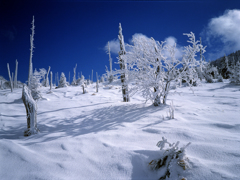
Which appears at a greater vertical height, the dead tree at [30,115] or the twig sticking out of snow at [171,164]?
the dead tree at [30,115]

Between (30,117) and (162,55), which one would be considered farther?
(162,55)

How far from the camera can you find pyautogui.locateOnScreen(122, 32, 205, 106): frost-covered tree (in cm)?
457

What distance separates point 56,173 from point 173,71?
15.8ft

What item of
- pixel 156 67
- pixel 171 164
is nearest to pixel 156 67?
pixel 156 67

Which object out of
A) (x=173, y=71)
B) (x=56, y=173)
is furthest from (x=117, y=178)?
(x=173, y=71)

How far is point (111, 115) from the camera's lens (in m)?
4.36

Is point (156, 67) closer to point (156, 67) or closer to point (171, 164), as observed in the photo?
point (156, 67)

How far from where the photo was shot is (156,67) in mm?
4836

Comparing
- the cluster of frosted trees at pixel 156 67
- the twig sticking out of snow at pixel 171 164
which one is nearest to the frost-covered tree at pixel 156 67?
the cluster of frosted trees at pixel 156 67

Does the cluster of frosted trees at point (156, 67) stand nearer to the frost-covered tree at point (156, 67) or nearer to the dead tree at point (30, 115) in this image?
the frost-covered tree at point (156, 67)

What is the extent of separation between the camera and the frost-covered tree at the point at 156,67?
4.57 meters

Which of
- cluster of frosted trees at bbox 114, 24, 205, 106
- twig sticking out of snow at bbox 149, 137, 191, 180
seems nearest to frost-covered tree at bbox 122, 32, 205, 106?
cluster of frosted trees at bbox 114, 24, 205, 106

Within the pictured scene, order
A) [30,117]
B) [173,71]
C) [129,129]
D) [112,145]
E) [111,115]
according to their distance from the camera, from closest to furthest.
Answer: [112,145] → [129,129] → [30,117] → [111,115] → [173,71]

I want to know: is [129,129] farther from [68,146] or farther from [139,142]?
[68,146]
